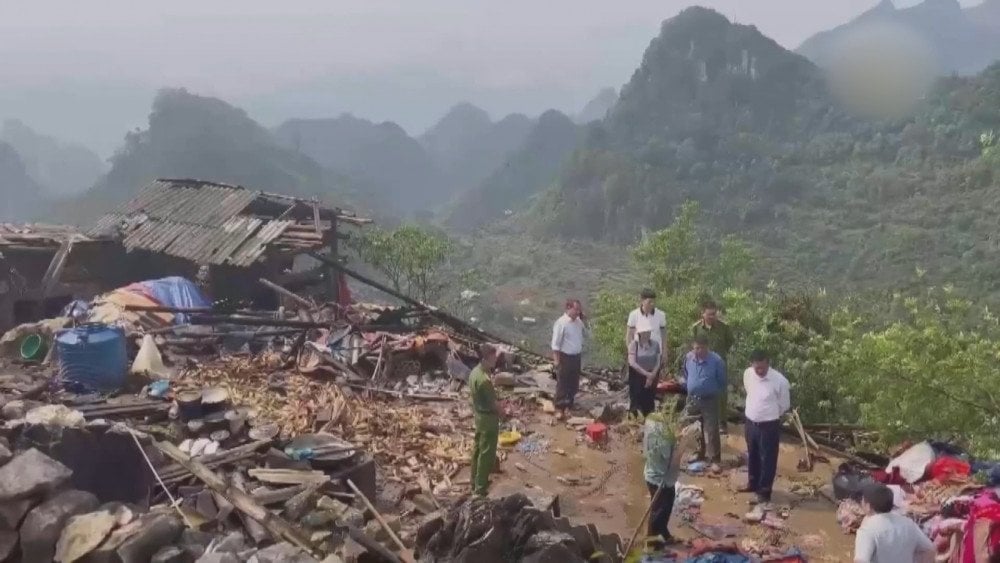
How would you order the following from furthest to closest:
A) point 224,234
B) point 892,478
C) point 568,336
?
1. point 224,234
2. point 568,336
3. point 892,478

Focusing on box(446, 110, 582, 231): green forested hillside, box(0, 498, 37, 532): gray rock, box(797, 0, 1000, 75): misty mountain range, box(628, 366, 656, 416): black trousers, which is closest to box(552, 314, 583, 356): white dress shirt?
box(628, 366, 656, 416): black trousers

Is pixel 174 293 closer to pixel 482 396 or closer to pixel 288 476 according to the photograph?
pixel 288 476

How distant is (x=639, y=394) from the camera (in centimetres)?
1028

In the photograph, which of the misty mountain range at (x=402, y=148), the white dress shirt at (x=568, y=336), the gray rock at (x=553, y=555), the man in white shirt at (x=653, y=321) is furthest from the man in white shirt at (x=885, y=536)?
the misty mountain range at (x=402, y=148)

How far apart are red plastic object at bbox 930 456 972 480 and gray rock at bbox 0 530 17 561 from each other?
321 inches

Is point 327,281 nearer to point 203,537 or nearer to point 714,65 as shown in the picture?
point 203,537

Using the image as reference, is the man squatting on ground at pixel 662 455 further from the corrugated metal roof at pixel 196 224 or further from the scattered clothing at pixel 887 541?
the corrugated metal roof at pixel 196 224

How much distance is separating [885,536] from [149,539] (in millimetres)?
4683

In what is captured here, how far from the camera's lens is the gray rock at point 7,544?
5532mm

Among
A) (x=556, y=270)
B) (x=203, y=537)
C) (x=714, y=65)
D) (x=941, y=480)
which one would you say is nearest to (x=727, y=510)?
(x=941, y=480)

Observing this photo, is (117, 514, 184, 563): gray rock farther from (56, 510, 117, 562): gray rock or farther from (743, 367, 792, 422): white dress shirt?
(743, 367, 792, 422): white dress shirt

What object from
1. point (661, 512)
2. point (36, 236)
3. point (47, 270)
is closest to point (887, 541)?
point (661, 512)

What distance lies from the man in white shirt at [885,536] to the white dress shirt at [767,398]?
2970 mm

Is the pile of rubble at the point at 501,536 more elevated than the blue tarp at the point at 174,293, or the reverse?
the pile of rubble at the point at 501,536
